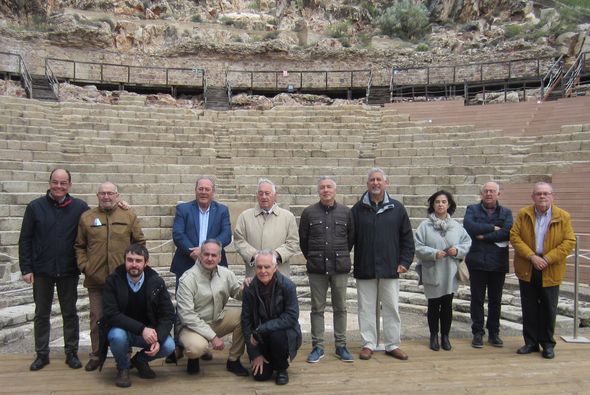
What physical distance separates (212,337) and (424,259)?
205 cm

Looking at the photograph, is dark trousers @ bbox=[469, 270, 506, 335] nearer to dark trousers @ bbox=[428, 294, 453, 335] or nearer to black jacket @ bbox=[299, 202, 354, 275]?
dark trousers @ bbox=[428, 294, 453, 335]

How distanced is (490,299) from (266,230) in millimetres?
2259

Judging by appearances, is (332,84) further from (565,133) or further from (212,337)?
(212,337)

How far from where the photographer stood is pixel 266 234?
449 cm

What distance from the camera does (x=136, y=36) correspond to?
1153 inches

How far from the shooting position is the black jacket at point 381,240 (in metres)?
4.52

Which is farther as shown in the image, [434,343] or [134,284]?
[434,343]

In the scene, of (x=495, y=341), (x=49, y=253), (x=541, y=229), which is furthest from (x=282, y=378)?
(x=541, y=229)

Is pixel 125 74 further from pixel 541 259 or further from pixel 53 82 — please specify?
pixel 541 259

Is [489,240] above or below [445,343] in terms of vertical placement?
above

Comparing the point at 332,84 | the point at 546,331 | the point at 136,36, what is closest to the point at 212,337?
the point at 546,331

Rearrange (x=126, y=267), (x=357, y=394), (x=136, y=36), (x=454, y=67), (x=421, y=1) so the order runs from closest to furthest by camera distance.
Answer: (x=357, y=394), (x=126, y=267), (x=454, y=67), (x=136, y=36), (x=421, y=1)

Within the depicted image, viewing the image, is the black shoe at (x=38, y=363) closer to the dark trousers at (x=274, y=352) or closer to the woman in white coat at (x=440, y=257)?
the dark trousers at (x=274, y=352)

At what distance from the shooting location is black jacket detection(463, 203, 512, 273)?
4.83 metres
